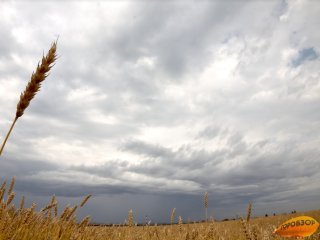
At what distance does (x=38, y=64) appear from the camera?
3342mm

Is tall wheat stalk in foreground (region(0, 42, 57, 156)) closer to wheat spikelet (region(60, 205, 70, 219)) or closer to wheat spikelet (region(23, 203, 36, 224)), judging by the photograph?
wheat spikelet (region(23, 203, 36, 224))

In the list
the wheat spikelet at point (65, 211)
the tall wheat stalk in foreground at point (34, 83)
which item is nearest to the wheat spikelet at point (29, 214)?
the wheat spikelet at point (65, 211)

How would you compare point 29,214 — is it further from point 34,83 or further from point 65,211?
point 34,83

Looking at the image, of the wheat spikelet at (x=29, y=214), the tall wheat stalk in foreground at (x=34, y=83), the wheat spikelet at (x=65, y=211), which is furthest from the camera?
the wheat spikelet at (x=65, y=211)

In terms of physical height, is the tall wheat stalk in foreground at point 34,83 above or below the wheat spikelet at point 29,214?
above

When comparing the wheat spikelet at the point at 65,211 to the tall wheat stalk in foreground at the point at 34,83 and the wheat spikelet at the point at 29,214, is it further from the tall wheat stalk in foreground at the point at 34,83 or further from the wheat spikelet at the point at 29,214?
the tall wheat stalk in foreground at the point at 34,83

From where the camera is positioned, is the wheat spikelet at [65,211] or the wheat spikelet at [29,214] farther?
the wheat spikelet at [65,211]

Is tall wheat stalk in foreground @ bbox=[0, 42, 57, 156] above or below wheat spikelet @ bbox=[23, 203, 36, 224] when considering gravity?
above

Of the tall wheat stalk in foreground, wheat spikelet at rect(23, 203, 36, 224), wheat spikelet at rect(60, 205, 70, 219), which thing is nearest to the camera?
the tall wheat stalk in foreground

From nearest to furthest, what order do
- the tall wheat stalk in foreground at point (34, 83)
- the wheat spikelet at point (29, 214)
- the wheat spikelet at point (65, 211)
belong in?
the tall wheat stalk in foreground at point (34, 83), the wheat spikelet at point (29, 214), the wheat spikelet at point (65, 211)

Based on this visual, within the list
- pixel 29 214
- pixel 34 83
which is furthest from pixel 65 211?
pixel 34 83

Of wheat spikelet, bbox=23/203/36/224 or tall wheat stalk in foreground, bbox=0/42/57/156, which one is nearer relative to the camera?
tall wheat stalk in foreground, bbox=0/42/57/156

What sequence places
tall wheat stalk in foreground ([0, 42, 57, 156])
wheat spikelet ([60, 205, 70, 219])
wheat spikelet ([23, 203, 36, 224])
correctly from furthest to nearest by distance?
wheat spikelet ([60, 205, 70, 219]) → wheat spikelet ([23, 203, 36, 224]) → tall wheat stalk in foreground ([0, 42, 57, 156])

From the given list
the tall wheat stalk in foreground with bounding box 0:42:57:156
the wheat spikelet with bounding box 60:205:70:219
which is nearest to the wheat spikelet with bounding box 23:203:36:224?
the wheat spikelet with bounding box 60:205:70:219
